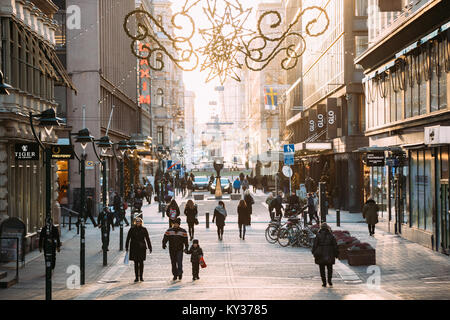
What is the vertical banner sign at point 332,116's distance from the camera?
142 ft

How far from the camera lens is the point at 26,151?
20.5 m

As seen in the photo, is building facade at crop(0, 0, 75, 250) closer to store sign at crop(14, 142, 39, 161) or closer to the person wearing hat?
store sign at crop(14, 142, 39, 161)

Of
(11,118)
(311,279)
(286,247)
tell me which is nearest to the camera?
(311,279)

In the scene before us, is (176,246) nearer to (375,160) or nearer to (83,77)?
(375,160)

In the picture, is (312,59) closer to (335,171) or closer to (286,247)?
(335,171)

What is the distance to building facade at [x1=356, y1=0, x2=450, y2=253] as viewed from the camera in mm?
22141

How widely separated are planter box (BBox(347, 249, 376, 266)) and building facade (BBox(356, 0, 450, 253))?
163 inches

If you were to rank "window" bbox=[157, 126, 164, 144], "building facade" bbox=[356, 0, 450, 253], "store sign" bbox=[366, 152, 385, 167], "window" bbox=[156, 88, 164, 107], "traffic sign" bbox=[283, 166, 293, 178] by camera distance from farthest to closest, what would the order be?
"window" bbox=[157, 126, 164, 144] → "window" bbox=[156, 88, 164, 107] → "traffic sign" bbox=[283, 166, 293, 178] → "store sign" bbox=[366, 152, 385, 167] → "building facade" bbox=[356, 0, 450, 253]

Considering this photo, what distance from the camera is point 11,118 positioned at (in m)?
20.6

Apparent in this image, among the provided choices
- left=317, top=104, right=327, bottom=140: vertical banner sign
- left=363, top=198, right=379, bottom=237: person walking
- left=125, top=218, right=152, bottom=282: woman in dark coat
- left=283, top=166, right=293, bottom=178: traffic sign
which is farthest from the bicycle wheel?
left=317, top=104, right=327, bottom=140: vertical banner sign

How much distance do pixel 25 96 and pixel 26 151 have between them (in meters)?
3.54

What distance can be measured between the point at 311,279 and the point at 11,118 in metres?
10.6
